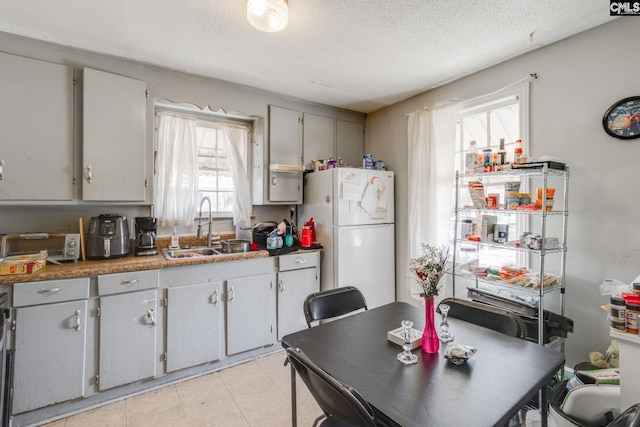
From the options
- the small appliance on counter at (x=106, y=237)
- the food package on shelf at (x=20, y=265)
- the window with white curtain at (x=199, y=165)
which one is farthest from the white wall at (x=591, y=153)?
the food package on shelf at (x=20, y=265)

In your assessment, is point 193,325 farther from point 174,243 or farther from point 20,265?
point 20,265

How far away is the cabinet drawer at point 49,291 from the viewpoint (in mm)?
1782

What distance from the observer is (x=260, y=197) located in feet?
10.3

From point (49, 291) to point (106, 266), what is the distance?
313mm

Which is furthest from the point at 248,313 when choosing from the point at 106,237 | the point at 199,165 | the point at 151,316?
the point at 199,165

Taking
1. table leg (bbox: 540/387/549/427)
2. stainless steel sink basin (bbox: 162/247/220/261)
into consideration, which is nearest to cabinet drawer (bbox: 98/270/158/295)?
stainless steel sink basin (bbox: 162/247/220/261)

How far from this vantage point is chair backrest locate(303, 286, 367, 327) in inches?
68.3

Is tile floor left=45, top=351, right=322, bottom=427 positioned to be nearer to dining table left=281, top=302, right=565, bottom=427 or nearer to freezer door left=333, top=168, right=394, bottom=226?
dining table left=281, top=302, right=565, bottom=427

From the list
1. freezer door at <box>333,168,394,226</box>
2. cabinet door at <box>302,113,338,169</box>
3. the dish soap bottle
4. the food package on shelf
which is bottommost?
the food package on shelf

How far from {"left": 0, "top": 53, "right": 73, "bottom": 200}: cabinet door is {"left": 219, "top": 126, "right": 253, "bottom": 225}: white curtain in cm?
126

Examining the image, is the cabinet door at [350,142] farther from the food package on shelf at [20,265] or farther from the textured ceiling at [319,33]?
the food package on shelf at [20,265]

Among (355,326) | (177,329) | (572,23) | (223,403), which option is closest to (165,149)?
(177,329)

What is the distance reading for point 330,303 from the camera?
6.04 ft

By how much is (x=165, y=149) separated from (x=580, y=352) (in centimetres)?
363
